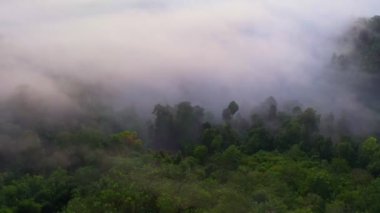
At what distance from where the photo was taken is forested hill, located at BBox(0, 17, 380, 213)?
20234 millimetres

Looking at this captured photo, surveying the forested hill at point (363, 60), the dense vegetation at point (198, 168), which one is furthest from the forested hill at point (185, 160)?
the forested hill at point (363, 60)

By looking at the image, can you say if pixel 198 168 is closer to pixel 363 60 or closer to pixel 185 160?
pixel 185 160

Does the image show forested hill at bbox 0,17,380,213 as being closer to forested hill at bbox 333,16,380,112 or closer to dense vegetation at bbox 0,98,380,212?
dense vegetation at bbox 0,98,380,212

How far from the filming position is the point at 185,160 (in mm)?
27141

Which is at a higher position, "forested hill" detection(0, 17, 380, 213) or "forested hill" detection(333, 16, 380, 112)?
"forested hill" detection(333, 16, 380, 112)

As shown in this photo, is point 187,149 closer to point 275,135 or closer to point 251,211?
point 275,135

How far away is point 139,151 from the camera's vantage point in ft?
92.8

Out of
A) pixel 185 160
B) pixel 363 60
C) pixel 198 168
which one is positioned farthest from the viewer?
pixel 363 60

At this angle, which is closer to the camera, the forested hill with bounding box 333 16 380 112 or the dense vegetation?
the dense vegetation

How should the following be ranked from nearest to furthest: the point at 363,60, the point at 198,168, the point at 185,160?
the point at 198,168 < the point at 185,160 < the point at 363,60

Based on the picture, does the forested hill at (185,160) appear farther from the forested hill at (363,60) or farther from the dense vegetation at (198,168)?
the forested hill at (363,60)

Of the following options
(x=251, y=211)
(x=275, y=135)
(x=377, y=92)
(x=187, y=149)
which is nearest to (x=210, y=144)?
(x=187, y=149)

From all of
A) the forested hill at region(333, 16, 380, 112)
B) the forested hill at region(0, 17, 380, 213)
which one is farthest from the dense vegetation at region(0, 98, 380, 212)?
the forested hill at region(333, 16, 380, 112)

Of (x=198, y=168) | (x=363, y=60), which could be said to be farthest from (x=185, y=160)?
(x=363, y=60)
